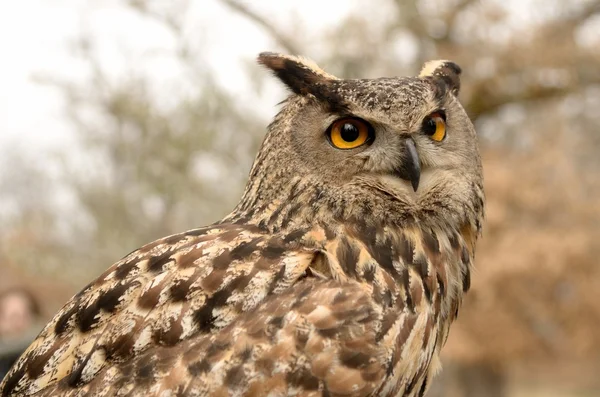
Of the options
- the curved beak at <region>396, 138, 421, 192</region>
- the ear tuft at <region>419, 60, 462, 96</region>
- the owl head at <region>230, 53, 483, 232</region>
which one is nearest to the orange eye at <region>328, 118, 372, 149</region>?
the owl head at <region>230, 53, 483, 232</region>

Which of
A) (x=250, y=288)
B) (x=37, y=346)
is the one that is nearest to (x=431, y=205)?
(x=250, y=288)

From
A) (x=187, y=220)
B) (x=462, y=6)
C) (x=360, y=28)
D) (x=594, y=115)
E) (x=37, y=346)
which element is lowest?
(x=37, y=346)

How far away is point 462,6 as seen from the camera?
8.91 m

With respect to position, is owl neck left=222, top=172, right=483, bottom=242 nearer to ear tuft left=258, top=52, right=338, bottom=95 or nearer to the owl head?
the owl head

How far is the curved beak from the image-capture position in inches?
71.1

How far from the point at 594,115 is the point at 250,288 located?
10.8 m

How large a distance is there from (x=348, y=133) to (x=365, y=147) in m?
0.06

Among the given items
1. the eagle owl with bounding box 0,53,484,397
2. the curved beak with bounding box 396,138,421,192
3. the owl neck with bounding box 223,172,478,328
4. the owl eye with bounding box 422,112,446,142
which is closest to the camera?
the eagle owl with bounding box 0,53,484,397

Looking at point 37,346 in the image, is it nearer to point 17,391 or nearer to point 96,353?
point 17,391

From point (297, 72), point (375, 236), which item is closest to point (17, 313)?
point (297, 72)

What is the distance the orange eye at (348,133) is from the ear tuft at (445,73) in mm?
375

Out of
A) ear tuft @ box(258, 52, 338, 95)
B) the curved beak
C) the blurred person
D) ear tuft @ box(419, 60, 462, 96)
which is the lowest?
the blurred person

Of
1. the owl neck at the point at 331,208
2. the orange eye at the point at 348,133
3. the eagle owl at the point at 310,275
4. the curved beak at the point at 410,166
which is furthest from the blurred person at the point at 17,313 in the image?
the curved beak at the point at 410,166

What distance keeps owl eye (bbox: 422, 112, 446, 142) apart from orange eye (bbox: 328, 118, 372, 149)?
0.18 meters
